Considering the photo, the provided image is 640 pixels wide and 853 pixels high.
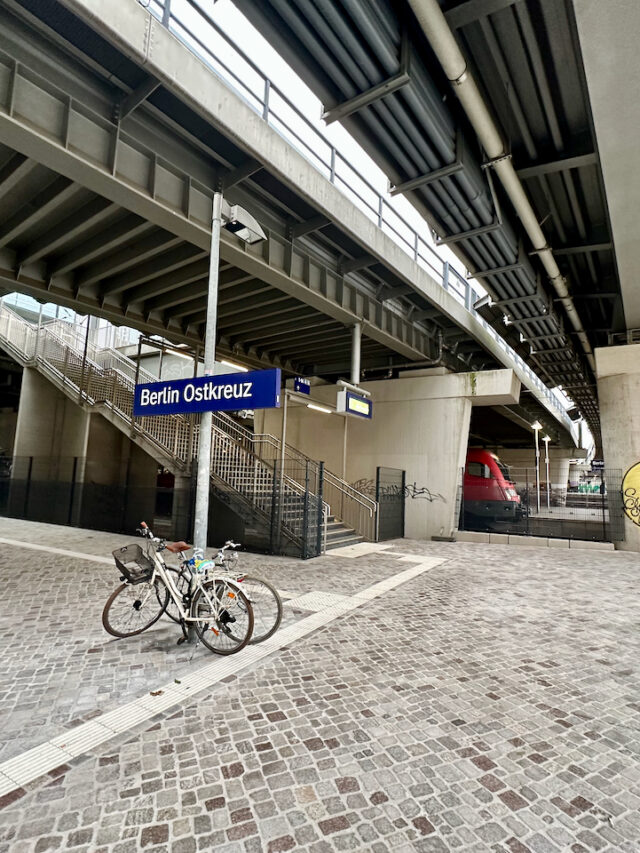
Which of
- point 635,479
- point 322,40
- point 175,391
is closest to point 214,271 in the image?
point 175,391

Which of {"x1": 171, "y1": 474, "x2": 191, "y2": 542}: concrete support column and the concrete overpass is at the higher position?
the concrete overpass

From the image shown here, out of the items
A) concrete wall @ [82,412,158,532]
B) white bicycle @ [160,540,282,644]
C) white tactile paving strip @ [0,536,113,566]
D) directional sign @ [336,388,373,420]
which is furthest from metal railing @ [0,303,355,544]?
white bicycle @ [160,540,282,644]

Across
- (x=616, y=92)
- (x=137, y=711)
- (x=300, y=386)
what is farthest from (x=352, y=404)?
(x=137, y=711)

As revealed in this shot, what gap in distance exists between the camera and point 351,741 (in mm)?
2951

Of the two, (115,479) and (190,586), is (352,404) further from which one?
(115,479)

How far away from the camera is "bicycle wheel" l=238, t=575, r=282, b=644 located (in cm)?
467

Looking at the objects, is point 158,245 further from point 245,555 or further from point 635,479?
point 635,479

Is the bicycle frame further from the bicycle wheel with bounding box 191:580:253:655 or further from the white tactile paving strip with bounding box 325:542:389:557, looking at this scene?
the white tactile paving strip with bounding box 325:542:389:557

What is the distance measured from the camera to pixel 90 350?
1748cm

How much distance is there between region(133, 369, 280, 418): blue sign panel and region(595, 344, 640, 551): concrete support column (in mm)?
12266

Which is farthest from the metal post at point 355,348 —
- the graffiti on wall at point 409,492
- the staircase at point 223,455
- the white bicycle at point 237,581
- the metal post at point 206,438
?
the white bicycle at point 237,581

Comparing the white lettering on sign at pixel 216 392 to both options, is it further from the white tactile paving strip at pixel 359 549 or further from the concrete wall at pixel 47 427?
the concrete wall at pixel 47 427

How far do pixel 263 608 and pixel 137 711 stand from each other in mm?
2657

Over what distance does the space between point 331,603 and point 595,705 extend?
347cm
